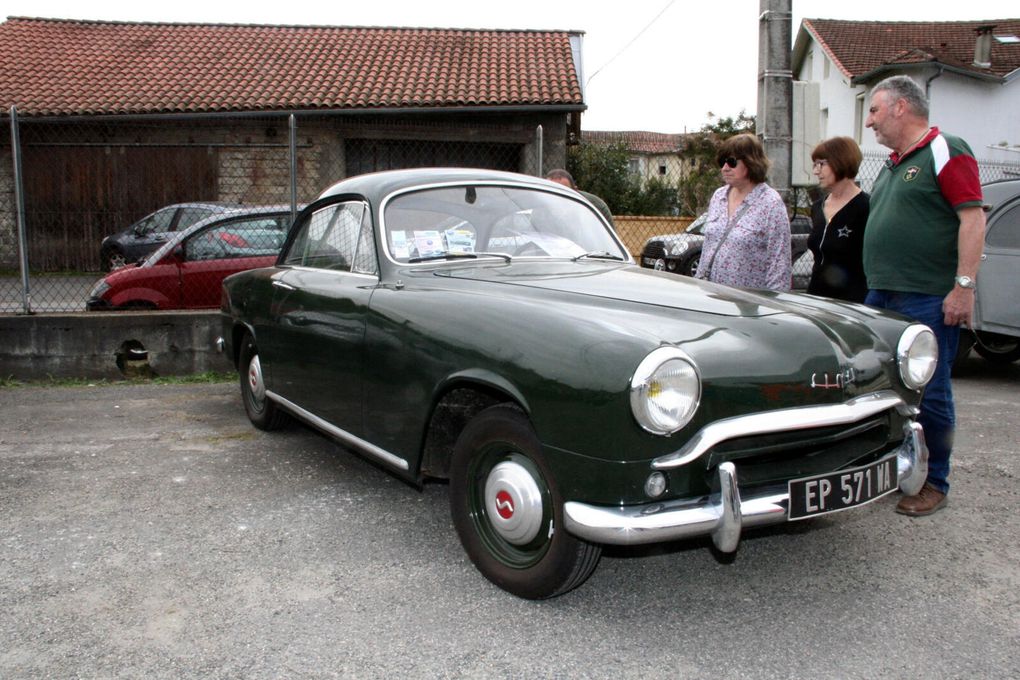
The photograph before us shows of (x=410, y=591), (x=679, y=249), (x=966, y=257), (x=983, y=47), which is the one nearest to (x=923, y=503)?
(x=966, y=257)

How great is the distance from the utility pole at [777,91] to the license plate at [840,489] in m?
4.54

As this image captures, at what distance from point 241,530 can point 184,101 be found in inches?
641

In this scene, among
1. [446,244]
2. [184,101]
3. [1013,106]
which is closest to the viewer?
[446,244]

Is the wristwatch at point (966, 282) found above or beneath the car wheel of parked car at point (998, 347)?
above

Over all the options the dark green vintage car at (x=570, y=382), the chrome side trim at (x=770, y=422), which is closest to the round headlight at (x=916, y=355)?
the dark green vintage car at (x=570, y=382)

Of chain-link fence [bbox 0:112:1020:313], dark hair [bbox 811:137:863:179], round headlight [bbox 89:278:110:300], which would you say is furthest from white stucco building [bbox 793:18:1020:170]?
dark hair [bbox 811:137:863:179]

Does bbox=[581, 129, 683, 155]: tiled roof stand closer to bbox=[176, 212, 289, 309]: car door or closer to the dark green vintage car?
bbox=[176, 212, 289, 309]: car door

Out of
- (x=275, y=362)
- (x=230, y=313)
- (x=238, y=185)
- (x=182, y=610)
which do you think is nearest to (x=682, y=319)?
(x=182, y=610)

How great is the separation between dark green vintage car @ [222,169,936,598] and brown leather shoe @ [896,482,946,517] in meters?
0.81

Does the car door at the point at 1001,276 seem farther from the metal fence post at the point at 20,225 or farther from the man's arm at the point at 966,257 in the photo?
the metal fence post at the point at 20,225

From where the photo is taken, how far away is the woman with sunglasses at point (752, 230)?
460cm

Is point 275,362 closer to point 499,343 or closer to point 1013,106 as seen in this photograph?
point 499,343

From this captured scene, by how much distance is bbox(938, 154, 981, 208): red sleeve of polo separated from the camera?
3.59 m

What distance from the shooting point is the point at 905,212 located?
150 inches
